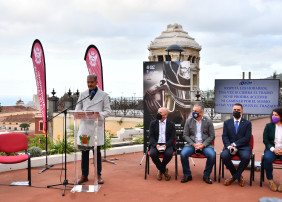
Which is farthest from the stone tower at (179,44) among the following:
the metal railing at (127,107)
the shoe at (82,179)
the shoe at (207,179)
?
the shoe at (82,179)

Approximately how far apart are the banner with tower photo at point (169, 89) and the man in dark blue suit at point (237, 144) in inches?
59.8

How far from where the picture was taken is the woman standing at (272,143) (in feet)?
17.6

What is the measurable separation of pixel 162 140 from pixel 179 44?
39185 millimetres

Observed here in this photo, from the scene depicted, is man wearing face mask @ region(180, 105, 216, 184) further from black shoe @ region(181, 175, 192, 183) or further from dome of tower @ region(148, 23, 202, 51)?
Result: dome of tower @ region(148, 23, 202, 51)

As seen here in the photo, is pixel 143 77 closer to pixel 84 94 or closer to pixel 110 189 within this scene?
pixel 84 94

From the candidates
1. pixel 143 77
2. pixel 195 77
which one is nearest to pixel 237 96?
pixel 143 77

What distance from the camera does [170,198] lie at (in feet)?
15.9

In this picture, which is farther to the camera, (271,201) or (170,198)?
(170,198)

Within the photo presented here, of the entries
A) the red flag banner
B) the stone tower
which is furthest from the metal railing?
the stone tower

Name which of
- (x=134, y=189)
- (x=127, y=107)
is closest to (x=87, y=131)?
(x=134, y=189)

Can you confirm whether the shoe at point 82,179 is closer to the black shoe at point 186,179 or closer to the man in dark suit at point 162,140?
the man in dark suit at point 162,140

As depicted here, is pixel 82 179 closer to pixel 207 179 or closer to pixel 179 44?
pixel 207 179

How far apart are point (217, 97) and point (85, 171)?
3.54 meters

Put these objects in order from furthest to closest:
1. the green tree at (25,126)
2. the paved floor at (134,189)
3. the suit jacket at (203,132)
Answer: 1. the green tree at (25,126)
2. the suit jacket at (203,132)
3. the paved floor at (134,189)
